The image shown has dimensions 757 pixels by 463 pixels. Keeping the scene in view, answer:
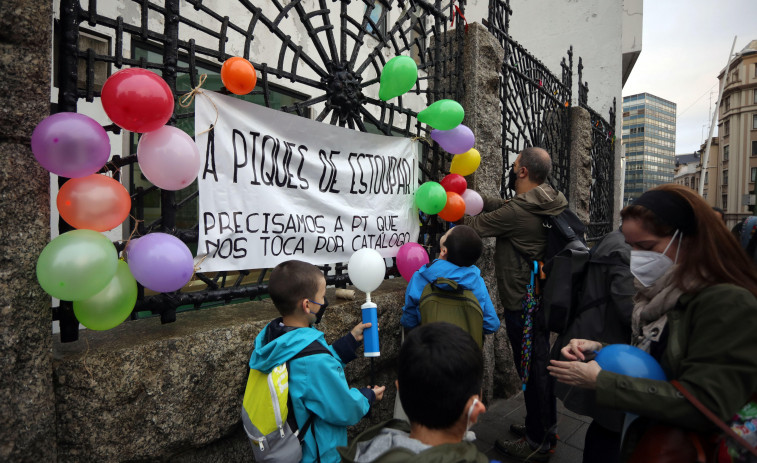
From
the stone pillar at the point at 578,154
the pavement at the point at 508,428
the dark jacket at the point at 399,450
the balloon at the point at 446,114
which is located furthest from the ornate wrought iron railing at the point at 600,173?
the dark jacket at the point at 399,450

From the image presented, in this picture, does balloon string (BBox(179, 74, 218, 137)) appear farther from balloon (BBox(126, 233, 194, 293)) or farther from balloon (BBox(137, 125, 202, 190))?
balloon (BBox(126, 233, 194, 293))

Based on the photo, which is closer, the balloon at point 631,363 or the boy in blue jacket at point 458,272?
the balloon at point 631,363

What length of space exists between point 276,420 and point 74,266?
0.91 metres

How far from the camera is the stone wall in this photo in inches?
63.1

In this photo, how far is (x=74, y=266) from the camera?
1.38 meters

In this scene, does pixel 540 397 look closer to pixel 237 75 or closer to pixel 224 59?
pixel 237 75

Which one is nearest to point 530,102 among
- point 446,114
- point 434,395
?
point 446,114

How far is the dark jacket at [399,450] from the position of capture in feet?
3.50

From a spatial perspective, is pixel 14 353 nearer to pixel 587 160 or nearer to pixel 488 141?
pixel 488 141

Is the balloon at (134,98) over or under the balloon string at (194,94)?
under

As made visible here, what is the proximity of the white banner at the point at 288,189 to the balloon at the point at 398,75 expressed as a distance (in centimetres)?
38

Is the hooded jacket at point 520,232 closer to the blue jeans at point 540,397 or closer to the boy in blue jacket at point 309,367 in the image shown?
the blue jeans at point 540,397

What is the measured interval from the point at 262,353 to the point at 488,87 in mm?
3292

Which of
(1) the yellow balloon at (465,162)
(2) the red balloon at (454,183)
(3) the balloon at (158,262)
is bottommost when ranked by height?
(3) the balloon at (158,262)
